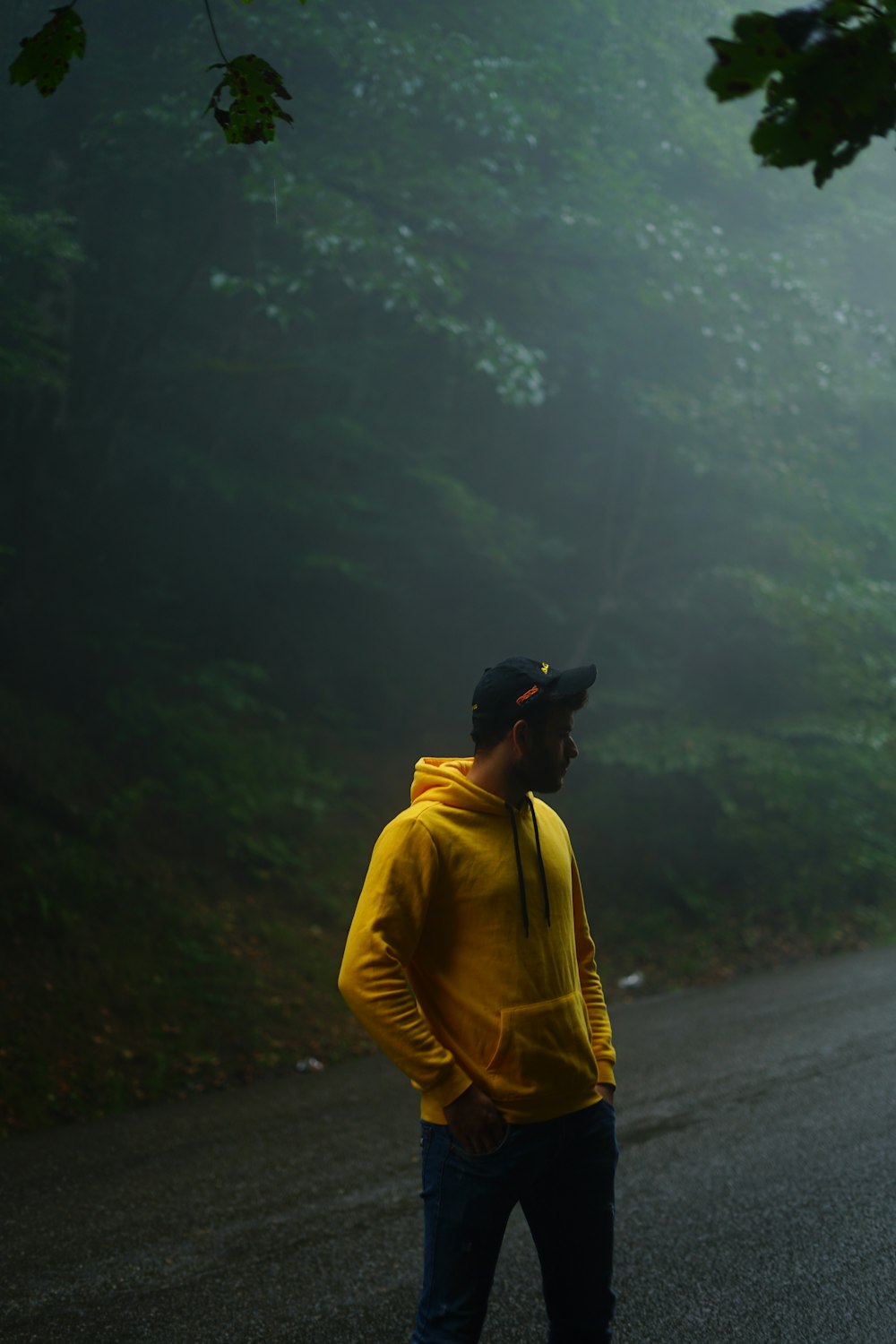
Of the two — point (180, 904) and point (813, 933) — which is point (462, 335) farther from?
point (813, 933)

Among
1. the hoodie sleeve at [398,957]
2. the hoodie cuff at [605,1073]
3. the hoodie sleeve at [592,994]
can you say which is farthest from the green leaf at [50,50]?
the hoodie cuff at [605,1073]

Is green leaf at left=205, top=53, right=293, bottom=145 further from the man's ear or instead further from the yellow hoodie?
the yellow hoodie

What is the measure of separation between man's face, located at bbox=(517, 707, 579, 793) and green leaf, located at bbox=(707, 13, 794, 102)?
1361mm

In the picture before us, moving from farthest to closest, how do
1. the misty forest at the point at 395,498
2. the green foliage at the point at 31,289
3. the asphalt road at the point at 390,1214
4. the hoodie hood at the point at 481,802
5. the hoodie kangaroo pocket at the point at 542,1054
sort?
1. the misty forest at the point at 395,498
2. the green foliage at the point at 31,289
3. the asphalt road at the point at 390,1214
4. the hoodie hood at the point at 481,802
5. the hoodie kangaroo pocket at the point at 542,1054

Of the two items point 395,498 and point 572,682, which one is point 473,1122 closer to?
point 572,682

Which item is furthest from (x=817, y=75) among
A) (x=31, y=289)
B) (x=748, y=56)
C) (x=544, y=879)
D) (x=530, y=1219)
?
(x=31, y=289)

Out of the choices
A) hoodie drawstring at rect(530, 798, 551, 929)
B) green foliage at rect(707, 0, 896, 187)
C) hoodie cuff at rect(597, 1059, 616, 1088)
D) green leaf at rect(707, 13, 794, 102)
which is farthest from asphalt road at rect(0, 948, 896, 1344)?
green leaf at rect(707, 13, 794, 102)

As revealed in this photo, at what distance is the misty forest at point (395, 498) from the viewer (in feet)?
32.8

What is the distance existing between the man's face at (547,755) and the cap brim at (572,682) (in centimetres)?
4

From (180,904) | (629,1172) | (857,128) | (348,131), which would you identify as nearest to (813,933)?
(180,904)

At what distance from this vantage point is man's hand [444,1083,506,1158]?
2.36 meters

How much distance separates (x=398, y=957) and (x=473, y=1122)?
379mm

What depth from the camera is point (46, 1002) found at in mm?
7434

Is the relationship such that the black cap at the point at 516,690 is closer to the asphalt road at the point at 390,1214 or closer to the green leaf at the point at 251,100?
the green leaf at the point at 251,100
